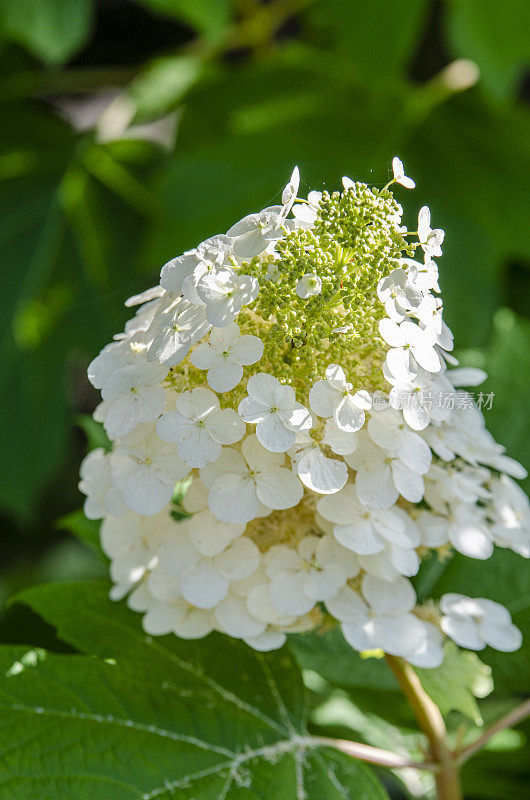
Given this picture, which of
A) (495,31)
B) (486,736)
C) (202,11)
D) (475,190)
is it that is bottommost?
(486,736)

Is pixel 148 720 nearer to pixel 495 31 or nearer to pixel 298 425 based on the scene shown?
pixel 298 425

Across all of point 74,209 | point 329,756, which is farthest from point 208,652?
point 74,209

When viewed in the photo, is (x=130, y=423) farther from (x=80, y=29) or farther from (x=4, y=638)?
(x=80, y=29)

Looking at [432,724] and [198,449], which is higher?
[198,449]

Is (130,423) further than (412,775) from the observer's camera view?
No

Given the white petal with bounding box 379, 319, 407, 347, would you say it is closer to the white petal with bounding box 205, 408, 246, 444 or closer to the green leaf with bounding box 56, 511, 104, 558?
the white petal with bounding box 205, 408, 246, 444

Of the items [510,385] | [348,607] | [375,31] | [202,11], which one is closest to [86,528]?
[348,607]

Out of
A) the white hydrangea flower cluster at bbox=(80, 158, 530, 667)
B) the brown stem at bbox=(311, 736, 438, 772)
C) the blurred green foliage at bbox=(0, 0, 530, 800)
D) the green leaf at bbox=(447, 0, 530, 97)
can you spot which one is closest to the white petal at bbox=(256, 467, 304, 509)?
the white hydrangea flower cluster at bbox=(80, 158, 530, 667)

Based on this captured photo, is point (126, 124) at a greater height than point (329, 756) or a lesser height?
greater
